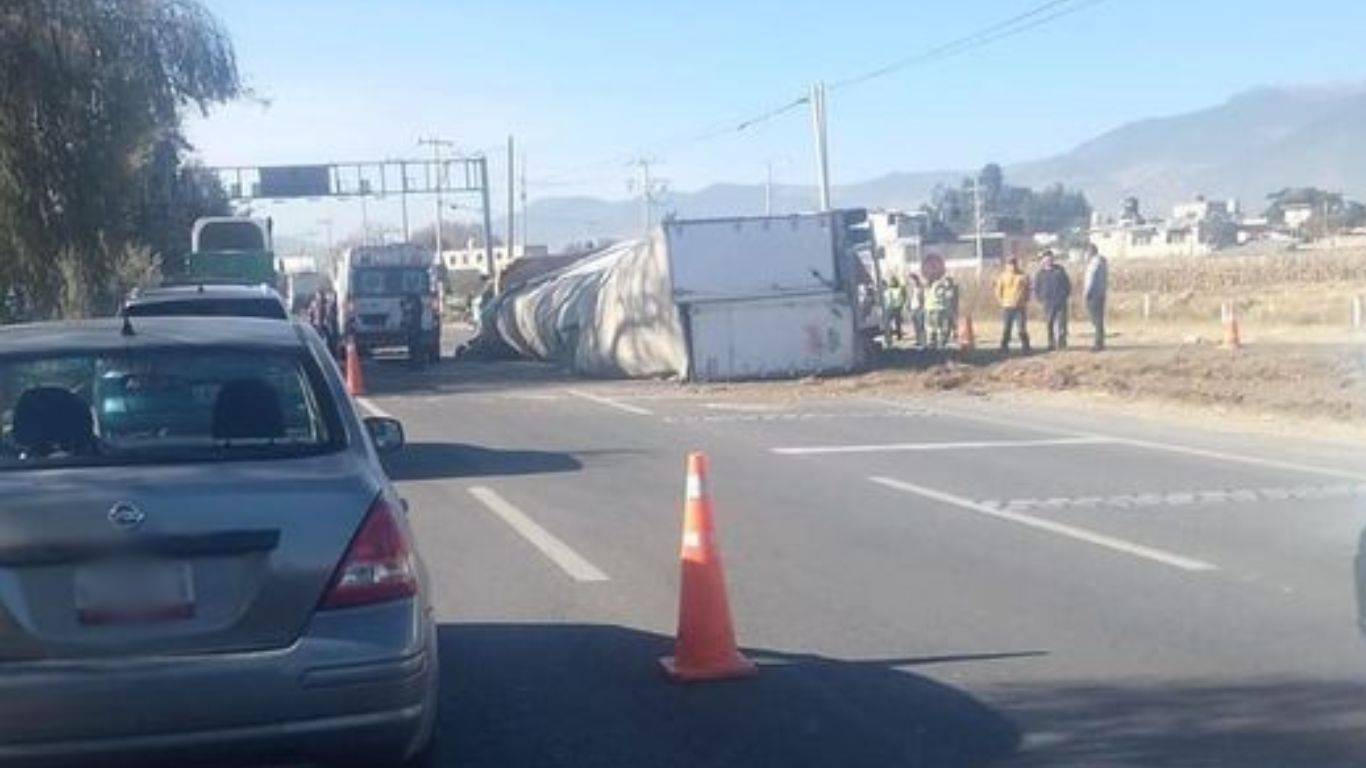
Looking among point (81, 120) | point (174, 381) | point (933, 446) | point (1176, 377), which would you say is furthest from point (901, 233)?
point (174, 381)

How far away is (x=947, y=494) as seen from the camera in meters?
15.9

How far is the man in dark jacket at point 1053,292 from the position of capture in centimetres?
3394

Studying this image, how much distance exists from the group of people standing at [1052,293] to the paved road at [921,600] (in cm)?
1305

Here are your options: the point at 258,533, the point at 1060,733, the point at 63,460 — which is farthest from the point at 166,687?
the point at 1060,733

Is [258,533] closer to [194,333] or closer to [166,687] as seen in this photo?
[166,687]

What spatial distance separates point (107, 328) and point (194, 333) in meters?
0.38

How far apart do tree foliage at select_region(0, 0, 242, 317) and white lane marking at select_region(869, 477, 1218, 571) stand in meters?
13.1

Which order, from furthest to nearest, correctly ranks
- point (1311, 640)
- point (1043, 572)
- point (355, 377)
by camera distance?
1. point (355, 377)
2. point (1043, 572)
3. point (1311, 640)

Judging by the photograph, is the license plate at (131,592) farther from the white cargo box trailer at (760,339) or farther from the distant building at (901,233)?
the distant building at (901,233)

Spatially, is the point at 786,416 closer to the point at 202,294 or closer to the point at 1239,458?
the point at 1239,458

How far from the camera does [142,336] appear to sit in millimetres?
7316

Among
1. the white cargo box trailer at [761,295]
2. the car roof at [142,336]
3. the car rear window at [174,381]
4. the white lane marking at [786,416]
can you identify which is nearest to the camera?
A: the car rear window at [174,381]

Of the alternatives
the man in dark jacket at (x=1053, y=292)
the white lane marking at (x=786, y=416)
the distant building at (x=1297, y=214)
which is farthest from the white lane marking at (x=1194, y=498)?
the distant building at (x=1297, y=214)

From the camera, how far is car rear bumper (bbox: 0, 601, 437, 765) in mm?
5992
